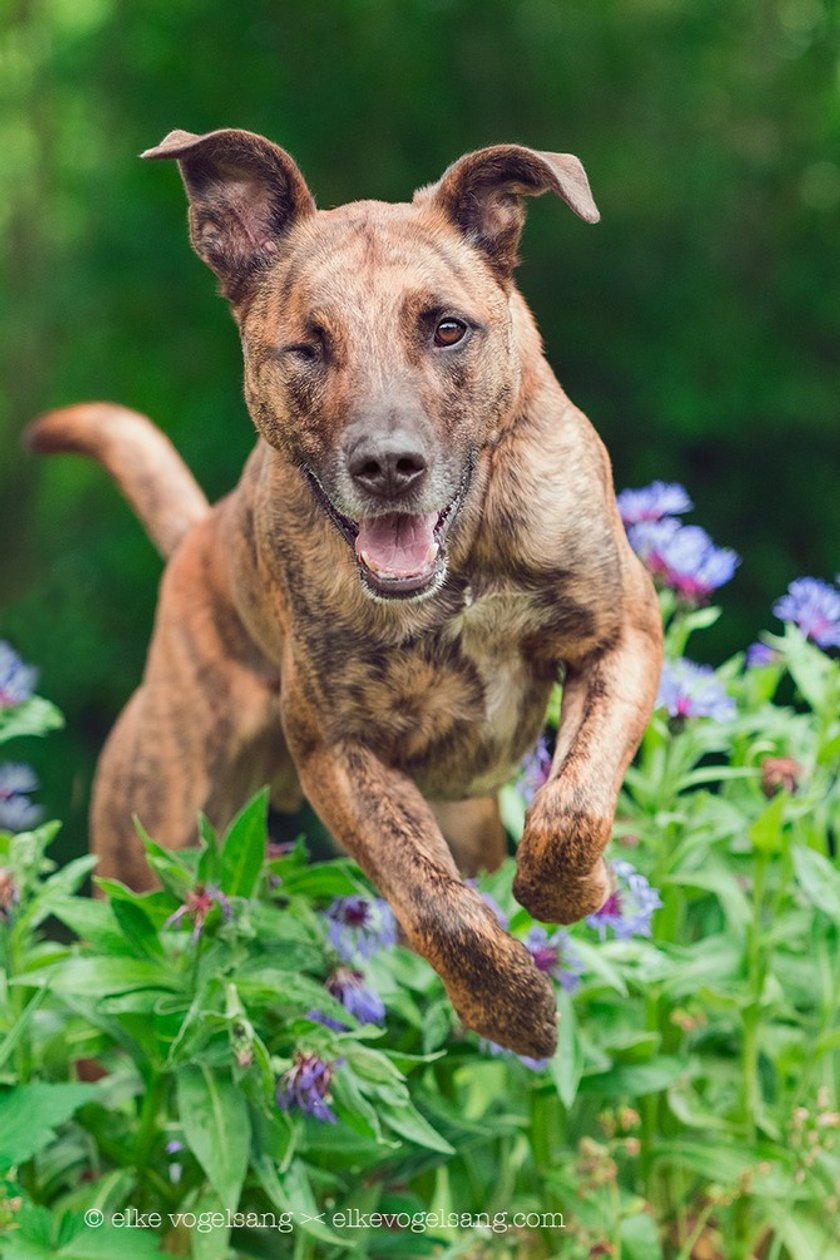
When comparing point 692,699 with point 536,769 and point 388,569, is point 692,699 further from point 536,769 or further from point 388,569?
point 388,569

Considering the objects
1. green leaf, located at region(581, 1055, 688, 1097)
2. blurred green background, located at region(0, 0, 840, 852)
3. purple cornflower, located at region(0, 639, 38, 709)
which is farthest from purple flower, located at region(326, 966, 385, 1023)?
blurred green background, located at region(0, 0, 840, 852)

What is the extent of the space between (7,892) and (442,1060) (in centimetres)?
100

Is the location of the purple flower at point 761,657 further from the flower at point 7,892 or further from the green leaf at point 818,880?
the flower at point 7,892

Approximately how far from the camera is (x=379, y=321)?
2.96 meters

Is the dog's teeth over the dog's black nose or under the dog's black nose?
under

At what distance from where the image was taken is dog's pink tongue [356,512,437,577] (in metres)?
2.98

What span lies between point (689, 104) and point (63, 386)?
3610 mm

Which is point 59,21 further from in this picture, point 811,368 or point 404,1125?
point 404,1125

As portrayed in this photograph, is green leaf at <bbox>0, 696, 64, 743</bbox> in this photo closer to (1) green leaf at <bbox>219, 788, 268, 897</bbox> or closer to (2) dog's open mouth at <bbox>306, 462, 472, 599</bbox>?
(1) green leaf at <bbox>219, 788, 268, 897</bbox>

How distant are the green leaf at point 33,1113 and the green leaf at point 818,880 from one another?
1.54 metres

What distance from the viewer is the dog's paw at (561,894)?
3014 millimetres

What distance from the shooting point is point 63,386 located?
920 cm

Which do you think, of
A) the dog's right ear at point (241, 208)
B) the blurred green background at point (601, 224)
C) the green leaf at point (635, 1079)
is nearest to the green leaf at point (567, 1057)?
the green leaf at point (635, 1079)

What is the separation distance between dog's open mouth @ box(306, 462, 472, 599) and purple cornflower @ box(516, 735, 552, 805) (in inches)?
30.3
